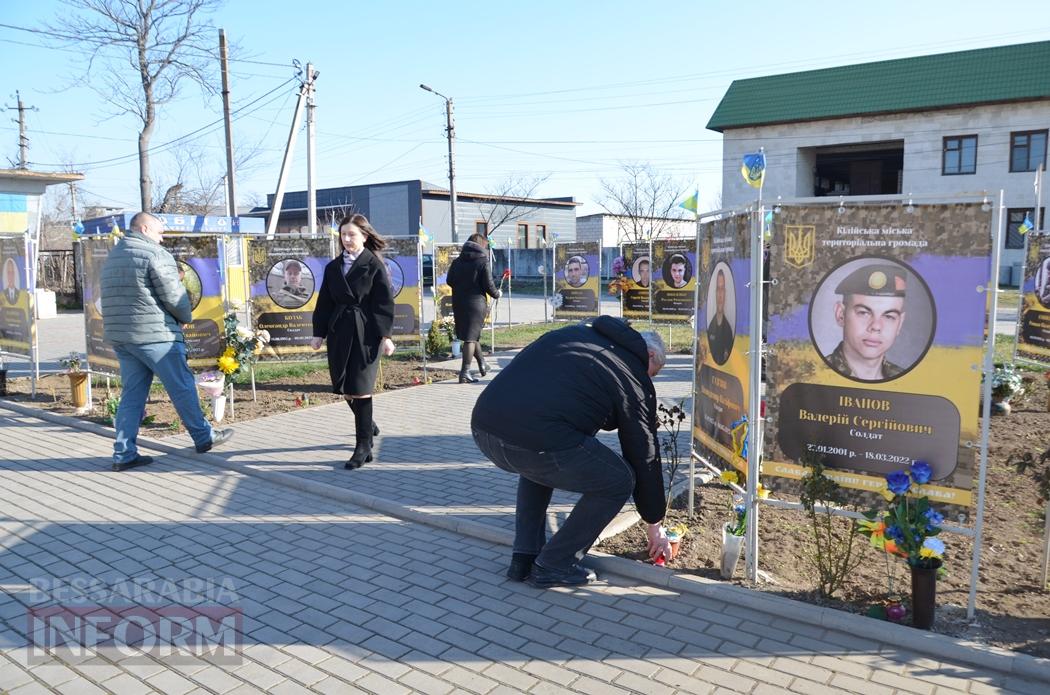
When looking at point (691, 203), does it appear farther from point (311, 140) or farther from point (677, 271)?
point (311, 140)

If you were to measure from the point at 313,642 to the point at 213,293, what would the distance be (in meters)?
6.63

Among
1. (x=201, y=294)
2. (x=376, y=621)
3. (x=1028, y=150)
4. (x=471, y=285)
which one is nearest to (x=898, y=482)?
(x=376, y=621)

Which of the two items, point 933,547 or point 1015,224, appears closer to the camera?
point 933,547

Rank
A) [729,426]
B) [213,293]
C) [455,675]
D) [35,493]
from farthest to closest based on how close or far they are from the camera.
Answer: [213,293] → [35,493] → [729,426] → [455,675]

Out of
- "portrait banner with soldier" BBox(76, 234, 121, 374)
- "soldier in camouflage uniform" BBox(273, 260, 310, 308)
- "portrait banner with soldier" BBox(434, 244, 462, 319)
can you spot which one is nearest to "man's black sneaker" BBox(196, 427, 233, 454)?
"portrait banner with soldier" BBox(76, 234, 121, 374)

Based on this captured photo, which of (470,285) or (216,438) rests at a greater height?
(470,285)

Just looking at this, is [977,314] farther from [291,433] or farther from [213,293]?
[213,293]

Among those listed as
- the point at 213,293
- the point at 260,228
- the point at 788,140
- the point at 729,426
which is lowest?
the point at 729,426

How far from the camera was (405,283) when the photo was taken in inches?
465

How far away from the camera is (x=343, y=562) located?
4.48m

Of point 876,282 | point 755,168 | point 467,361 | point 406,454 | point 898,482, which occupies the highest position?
point 755,168

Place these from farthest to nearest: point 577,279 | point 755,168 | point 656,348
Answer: point 577,279 → point 755,168 → point 656,348

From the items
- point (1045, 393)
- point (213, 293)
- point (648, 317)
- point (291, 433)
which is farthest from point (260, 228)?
point (1045, 393)

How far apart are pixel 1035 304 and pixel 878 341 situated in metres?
9.44
